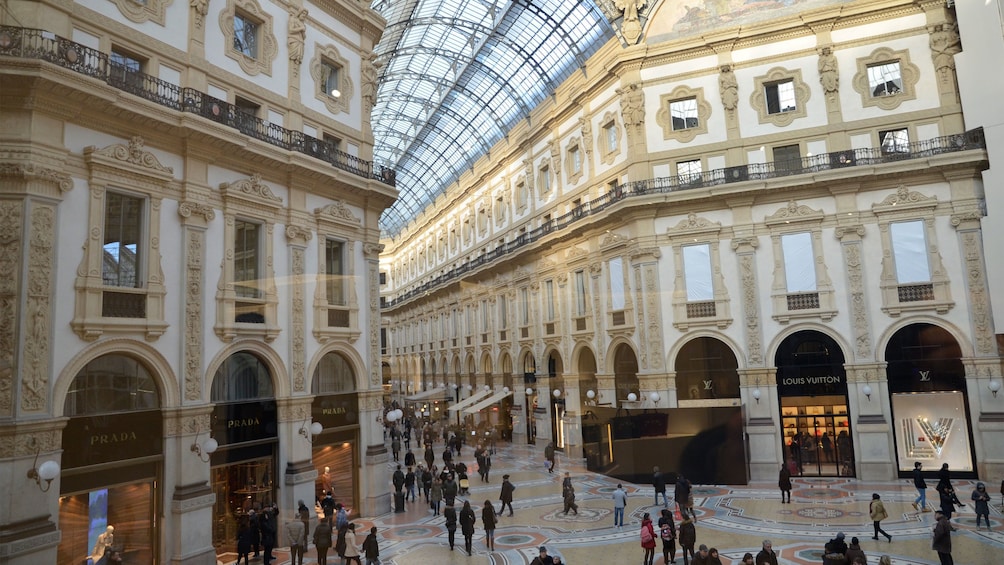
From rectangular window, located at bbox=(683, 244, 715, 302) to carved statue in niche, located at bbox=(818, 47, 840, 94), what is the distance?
756 centimetres

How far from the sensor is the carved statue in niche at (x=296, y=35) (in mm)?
19141

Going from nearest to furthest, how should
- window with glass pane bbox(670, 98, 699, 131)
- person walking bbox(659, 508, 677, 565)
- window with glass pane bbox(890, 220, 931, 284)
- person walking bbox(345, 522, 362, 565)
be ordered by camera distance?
person walking bbox(659, 508, 677, 565) → person walking bbox(345, 522, 362, 565) → window with glass pane bbox(890, 220, 931, 284) → window with glass pane bbox(670, 98, 699, 131)

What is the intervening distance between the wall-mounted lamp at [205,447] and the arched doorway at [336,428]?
4.07m

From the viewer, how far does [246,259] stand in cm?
1731

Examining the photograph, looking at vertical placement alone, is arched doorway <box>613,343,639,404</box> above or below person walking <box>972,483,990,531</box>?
above

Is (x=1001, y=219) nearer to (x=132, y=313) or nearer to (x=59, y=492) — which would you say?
(x=132, y=313)

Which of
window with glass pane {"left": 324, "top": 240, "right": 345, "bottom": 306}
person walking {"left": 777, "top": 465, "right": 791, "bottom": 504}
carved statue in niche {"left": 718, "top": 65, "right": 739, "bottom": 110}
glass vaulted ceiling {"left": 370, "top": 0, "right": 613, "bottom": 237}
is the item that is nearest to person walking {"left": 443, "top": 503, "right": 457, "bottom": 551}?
window with glass pane {"left": 324, "top": 240, "right": 345, "bottom": 306}

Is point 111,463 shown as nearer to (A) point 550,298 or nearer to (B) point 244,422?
(B) point 244,422

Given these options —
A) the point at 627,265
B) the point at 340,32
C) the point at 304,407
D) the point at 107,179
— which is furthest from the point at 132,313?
the point at 627,265

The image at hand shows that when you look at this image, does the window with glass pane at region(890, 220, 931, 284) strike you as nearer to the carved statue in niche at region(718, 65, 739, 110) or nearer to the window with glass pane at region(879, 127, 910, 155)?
the window with glass pane at region(879, 127, 910, 155)

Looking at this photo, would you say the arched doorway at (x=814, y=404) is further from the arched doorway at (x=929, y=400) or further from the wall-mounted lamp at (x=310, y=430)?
the wall-mounted lamp at (x=310, y=430)

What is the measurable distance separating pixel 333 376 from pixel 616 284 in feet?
44.4

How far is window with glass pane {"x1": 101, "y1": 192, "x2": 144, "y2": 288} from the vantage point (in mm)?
13820

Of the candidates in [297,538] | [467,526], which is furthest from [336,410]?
[467,526]
